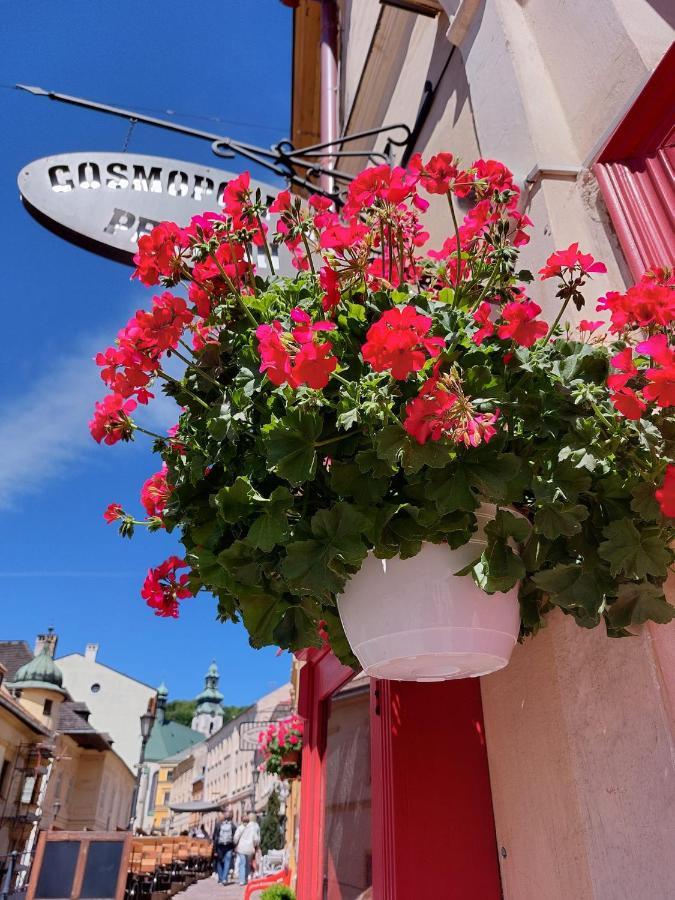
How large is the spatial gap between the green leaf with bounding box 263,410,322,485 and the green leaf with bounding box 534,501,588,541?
44 centimetres

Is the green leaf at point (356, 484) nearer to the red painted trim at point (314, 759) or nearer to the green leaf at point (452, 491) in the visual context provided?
the green leaf at point (452, 491)

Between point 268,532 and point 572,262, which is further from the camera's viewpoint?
point 572,262

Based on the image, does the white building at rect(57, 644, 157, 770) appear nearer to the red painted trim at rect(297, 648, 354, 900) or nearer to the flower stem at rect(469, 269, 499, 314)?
the red painted trim at rect(297, 648, 354, 900)

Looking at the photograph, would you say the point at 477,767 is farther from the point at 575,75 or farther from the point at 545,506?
the point at 575,75

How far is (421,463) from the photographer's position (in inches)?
45.4

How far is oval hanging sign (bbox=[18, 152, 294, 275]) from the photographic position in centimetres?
292

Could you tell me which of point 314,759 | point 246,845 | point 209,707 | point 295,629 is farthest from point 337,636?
point 209,707

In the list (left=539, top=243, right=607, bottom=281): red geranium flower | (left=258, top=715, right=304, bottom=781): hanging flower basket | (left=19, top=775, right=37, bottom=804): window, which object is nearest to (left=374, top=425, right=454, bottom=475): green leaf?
(left=539, top=243, right=607, bottom=281): red geranium flower

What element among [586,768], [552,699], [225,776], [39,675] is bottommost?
[586,768]

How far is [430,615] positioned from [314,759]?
2723mm

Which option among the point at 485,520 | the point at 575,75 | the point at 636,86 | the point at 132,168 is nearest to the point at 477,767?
the point at 485,520

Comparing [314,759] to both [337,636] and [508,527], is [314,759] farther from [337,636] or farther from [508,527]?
[508,527]

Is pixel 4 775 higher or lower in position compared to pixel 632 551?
higher

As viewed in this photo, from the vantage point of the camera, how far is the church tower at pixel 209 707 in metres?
83.4
